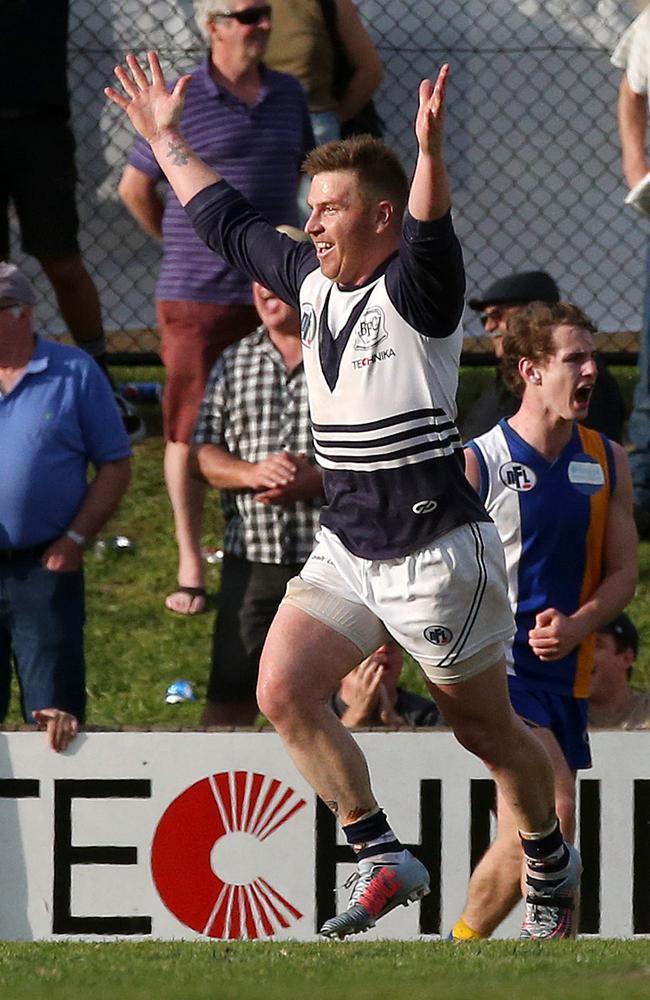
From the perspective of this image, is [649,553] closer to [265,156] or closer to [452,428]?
[265,156]

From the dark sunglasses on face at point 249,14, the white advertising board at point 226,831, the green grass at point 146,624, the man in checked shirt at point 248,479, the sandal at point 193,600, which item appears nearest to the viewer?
the white advertising board at point 226,831

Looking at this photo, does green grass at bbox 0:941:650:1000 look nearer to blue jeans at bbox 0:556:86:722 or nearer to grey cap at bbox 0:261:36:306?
blue jeans at bbox 0:556:86:722

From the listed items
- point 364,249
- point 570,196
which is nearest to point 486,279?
point 570,196

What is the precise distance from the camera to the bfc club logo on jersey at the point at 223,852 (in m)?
6.79

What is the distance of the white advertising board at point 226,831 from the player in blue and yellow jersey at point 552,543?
34cm

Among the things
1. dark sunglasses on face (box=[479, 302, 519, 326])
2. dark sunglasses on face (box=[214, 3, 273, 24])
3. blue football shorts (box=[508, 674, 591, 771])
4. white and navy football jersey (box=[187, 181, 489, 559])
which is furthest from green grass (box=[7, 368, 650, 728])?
white and navy football jersey (box=[187, 181, 489, 559])

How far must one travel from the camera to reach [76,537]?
7.55 m

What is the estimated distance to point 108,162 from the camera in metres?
11.8

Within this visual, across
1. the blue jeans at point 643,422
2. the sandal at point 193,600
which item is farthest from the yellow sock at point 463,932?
the blue jeans at point 643,422

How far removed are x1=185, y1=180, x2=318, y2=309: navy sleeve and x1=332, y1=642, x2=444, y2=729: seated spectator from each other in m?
1.95

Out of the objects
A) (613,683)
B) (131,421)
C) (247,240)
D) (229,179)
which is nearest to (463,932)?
(613,683)

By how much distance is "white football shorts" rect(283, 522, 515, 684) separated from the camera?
546 centimetres

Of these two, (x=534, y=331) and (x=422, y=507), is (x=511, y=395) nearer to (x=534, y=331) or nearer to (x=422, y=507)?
(x=534, y=331)

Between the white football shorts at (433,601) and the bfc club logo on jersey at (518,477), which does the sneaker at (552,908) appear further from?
the bfc club logo on jersey at (518,477)
